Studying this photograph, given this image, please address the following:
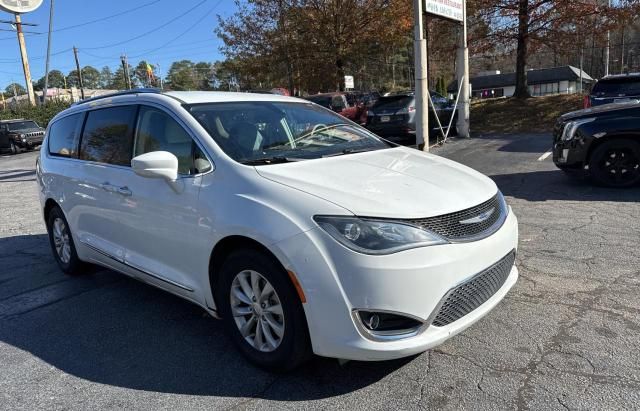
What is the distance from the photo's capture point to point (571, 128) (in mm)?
7820

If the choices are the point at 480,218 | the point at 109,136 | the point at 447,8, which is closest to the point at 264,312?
the point at 480,218

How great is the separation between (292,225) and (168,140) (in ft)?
4.99

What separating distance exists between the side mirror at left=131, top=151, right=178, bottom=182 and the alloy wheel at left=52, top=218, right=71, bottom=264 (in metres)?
2.32

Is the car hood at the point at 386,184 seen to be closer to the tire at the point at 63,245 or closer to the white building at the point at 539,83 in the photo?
the tire at the point at 63,245

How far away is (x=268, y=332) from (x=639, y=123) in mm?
6727

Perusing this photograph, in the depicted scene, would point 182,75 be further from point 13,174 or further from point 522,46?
point 522,46

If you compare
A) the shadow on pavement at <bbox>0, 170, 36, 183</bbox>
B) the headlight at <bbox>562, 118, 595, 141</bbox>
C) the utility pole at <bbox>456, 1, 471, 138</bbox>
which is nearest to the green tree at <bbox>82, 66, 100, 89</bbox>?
the shadow on pavement at <bbox>0, 170, 36, 183</bbox>

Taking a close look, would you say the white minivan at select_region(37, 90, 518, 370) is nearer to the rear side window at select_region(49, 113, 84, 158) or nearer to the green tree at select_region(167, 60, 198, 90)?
the rear side window at select_region(49, 113, 84, 158)

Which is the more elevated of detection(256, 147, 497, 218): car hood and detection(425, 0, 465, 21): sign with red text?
detection(425, 0, 465, 21): sign with red text

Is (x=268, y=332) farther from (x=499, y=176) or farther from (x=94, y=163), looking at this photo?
(x=499, y=176)

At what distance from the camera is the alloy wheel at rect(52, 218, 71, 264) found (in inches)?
208

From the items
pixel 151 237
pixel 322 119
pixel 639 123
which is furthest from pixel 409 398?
pixel 639 123

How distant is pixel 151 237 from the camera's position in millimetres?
3809

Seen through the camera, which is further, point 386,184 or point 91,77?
point 91,77
